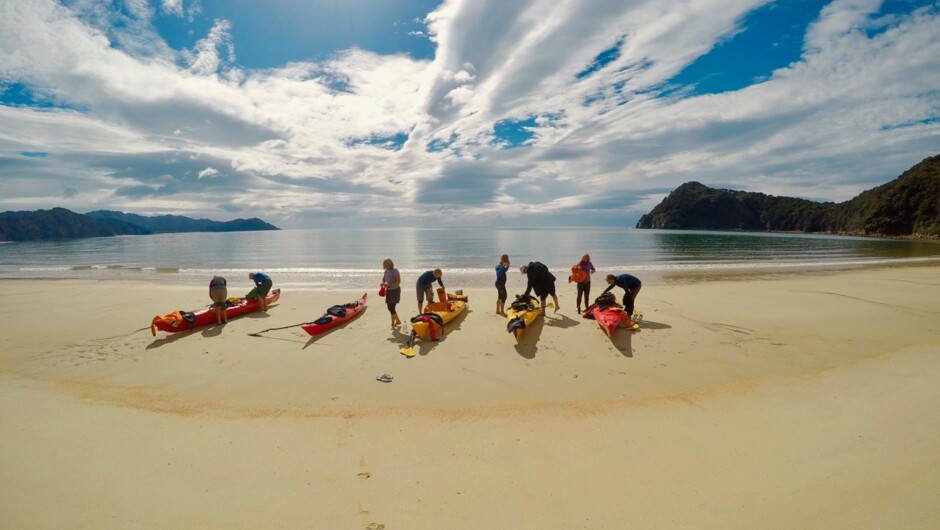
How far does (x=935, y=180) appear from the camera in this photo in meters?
80.6

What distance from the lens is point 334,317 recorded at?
10.3 m

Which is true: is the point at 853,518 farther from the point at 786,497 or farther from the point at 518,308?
the point at 518,308

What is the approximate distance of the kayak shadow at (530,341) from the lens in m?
8.17

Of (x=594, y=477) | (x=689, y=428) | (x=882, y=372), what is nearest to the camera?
(x=594, y=477)

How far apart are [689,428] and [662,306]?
8047 millimetres

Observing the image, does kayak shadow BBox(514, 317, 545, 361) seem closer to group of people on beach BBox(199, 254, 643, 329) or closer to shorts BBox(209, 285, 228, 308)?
group of people on beach BBox(199, 254, 643, 329)

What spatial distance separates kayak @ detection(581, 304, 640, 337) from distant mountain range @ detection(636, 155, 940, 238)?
10246 centimetres

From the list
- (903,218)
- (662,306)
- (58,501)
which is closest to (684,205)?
(903,218)

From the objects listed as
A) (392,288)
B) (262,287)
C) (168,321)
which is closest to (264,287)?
(262,287)

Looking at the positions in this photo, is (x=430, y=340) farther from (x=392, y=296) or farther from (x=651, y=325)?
(x=651, y=325)

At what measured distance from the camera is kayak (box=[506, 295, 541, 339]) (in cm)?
879

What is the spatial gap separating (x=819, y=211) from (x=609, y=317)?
165m

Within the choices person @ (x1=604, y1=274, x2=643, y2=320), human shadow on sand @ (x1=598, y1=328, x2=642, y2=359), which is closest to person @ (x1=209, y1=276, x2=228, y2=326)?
human shadow on sand @ (x1=598, y1=328, x2=642, y2=359)

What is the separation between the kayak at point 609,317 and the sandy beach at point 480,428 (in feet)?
1.25
